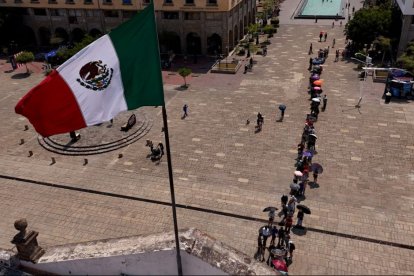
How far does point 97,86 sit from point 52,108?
1.53 m

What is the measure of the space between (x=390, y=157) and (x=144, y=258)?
2141cm

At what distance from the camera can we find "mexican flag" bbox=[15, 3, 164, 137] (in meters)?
11.8

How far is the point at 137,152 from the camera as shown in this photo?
30016 millimetres

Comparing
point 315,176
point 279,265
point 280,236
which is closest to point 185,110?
point 315,176

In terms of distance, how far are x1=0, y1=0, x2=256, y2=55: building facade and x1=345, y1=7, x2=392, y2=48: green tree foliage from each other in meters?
15.6

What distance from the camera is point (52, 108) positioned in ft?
39.4

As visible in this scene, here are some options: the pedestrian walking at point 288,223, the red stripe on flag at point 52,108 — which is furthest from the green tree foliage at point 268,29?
the red stripe on flag at point 52,108

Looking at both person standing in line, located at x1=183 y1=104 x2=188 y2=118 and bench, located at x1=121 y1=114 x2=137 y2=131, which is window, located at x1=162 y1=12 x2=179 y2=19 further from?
bench, located at x1=121 y1=114 x2=137 y2=131

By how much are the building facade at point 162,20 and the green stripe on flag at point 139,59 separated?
38.3 m

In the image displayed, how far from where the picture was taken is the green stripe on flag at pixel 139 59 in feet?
37.8

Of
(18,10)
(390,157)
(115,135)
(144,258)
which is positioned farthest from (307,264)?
(18,10)

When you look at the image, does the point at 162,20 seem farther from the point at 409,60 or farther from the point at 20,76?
the point at 409,60

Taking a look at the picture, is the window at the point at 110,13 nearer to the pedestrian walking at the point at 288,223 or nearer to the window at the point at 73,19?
the window at the point at 73,19

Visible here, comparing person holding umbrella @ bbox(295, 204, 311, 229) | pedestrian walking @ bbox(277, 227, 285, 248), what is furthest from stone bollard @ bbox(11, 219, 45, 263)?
person holding umbrella @ bbox(295, 204, 311, 229)
